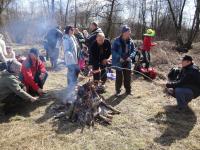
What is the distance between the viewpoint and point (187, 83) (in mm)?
6434

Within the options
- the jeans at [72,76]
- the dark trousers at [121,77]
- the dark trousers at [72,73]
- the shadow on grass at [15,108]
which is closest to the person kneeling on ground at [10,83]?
the shadow on grass at [15,108]

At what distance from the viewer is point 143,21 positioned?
30062 mm

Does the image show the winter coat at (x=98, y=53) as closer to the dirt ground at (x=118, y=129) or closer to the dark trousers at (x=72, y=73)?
the dark trousers at (x=72, y=73)

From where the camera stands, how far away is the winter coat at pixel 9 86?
5.93 m

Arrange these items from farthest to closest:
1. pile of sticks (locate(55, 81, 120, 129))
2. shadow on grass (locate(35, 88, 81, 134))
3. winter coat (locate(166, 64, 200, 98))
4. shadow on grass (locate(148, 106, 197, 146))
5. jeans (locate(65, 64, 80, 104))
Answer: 1. jeans (locate(65, 64, 80, 104))
2. winter coat (locate(166, 64, 200, 98))
3. pile of sticks (locate(55, 81, 120, 129))
4. shadow on grass (locate(35, 88, 81, 134))
5. shadow on grass (locate(148, 106, 197, 146))

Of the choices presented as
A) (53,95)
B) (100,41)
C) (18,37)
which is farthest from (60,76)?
(18,37)

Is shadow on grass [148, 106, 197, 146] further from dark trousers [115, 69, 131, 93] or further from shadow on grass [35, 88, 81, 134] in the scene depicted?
shadow on grass [35, 88, 81, 134]

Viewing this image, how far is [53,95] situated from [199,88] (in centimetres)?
338

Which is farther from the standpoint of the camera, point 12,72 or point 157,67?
point 157,67

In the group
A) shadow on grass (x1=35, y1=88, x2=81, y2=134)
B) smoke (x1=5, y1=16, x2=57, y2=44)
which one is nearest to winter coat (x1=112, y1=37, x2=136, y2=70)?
shadow on grass (x1=35, y1=88, x2=81, y2=134)

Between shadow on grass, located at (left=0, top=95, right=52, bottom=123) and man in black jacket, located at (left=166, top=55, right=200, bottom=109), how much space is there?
3.08m

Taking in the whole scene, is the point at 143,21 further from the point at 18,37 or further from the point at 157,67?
the point at 157,67

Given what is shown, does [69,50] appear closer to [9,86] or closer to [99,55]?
[99,55]

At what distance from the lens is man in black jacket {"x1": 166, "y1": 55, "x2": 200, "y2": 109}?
20.6 ft
